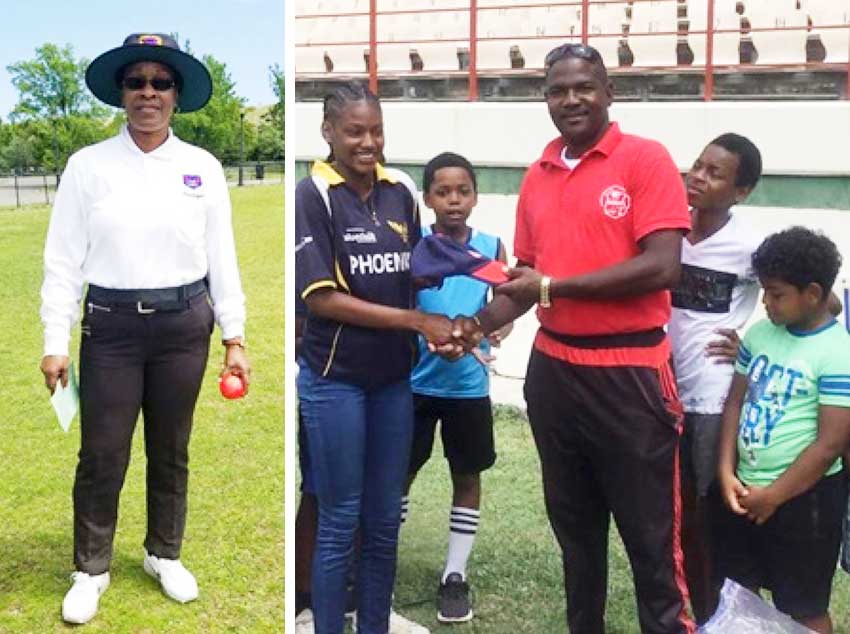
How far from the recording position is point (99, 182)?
6.94ft

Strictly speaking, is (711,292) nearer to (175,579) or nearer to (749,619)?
(749,619)

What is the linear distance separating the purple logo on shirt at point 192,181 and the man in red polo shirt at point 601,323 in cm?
67

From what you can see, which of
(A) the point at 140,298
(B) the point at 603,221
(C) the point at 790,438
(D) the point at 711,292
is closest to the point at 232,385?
(A) the point at 140,298

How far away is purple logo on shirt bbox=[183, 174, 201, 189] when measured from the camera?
7.11 feet

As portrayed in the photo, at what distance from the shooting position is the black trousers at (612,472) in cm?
A: 184

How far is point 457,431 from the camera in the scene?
2229 millimetres

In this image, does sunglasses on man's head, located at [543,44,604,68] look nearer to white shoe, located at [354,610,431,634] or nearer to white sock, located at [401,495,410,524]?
white sock, located at [401,495,410,524]

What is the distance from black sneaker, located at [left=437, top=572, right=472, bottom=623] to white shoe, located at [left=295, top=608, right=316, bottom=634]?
0.89 feet

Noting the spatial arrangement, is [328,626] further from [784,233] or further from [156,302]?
[784,233]

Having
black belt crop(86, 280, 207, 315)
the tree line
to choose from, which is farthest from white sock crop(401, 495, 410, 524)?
the tree line

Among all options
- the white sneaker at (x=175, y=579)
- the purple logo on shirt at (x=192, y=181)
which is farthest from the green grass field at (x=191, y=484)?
the purple logo on shirt at (x=192, y=181)

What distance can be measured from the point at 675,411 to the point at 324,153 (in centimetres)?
81

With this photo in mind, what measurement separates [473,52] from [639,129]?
360 millimetres

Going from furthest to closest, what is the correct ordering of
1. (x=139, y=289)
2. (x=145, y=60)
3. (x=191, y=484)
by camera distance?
(x=191, y=484) < (x=139, y=289) < (x=145, y=60)
